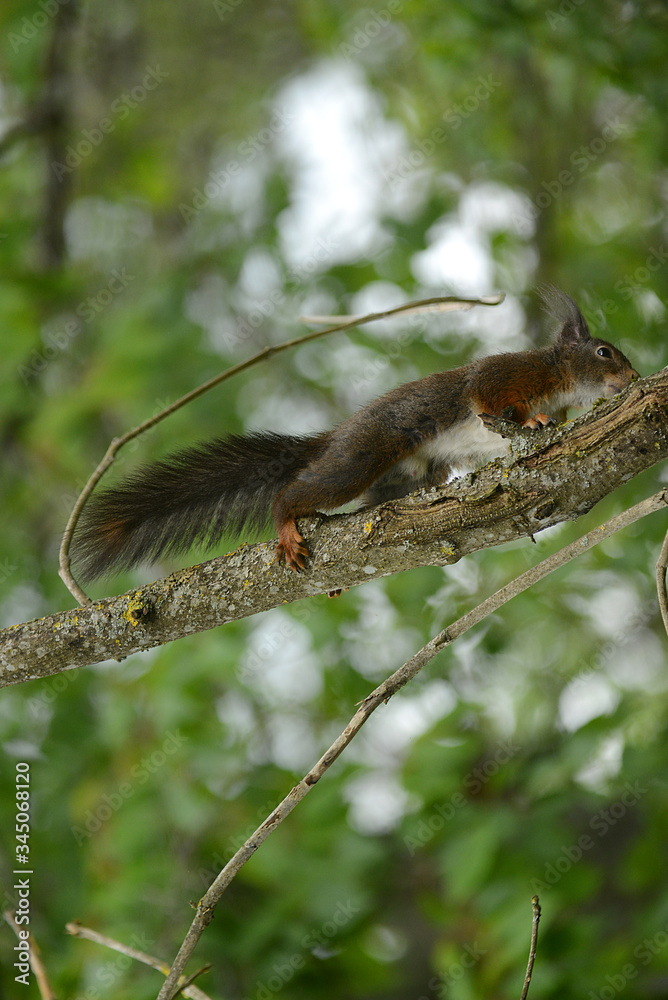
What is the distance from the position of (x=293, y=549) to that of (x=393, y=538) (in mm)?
242

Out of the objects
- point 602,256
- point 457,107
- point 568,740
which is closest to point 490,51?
point 457,107

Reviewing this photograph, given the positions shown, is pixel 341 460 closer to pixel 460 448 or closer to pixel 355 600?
pixel 460 448

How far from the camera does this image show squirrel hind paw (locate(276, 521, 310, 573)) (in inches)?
64.4

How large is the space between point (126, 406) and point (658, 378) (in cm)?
214

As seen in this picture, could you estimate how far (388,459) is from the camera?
198 cm

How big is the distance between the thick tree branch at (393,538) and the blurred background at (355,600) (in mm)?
772

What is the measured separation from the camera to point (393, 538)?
1513 millimetres

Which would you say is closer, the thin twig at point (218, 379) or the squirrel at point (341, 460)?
the thin twig at point (218, 379)

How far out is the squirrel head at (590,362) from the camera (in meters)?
2.25

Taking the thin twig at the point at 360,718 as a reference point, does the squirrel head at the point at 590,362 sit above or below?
below

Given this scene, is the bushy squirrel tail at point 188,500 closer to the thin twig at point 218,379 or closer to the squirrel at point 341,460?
the squirrel at point 341,460

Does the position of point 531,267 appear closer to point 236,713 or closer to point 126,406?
point 126,406

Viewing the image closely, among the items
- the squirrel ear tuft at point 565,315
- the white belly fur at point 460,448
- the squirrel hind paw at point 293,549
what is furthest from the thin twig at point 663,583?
the squirrel ear tuft at point 565,315

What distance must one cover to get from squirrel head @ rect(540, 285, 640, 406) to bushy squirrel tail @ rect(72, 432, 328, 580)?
0.75 m
